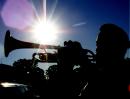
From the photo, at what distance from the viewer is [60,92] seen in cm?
599

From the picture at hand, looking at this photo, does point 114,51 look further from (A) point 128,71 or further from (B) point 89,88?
(B) point 89,88

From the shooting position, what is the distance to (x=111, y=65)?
456 cm

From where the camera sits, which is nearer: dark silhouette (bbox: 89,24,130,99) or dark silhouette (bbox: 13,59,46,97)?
dark silhouette (bbox: 89,24,130,99)

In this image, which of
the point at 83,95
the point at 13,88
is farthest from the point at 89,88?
the point at 13,88

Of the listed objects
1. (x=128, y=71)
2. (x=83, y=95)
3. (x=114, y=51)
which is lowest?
(x=83, y=95)

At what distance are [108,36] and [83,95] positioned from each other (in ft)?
3.55

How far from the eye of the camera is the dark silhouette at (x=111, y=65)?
172 inches

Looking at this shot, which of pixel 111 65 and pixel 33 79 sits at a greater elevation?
pixel 111 65

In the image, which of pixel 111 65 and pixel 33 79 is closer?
pixel 111 65

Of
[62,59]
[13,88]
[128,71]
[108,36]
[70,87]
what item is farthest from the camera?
[13,88]

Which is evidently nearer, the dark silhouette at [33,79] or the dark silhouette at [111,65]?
the dark silhouette at [111,65]

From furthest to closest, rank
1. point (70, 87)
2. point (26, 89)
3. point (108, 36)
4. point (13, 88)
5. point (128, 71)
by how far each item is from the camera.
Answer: point (26, 89) → point (13, 88) → point (70, 87) → point (108, 36) → point (128, 71)

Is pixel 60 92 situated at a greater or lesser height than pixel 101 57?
lesser

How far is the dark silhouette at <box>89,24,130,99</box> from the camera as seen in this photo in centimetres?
436
